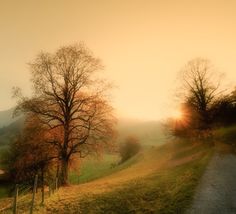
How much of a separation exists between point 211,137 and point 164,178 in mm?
19501

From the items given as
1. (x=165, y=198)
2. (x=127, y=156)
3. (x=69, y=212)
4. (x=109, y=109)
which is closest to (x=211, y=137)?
(x=109, y=109)

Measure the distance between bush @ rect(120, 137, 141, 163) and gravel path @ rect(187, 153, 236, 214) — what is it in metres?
62.5

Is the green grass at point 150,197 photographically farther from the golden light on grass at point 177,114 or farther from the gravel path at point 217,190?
the golden light on grass at point 177,114

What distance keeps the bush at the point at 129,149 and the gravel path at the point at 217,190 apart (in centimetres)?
6247

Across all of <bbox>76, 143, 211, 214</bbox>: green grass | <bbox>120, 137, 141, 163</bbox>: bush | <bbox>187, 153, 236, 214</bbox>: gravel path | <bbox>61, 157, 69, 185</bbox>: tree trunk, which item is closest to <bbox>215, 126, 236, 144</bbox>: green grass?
<bbox>187, 153, 236, 214</bbox>: gravel path

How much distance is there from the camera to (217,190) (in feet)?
65.7

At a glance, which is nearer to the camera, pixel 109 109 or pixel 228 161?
pixel 228 161

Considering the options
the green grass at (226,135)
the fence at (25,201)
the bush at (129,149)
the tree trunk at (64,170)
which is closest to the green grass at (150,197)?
the fence at (25,201)

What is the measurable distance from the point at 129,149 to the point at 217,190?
70484 millimetres

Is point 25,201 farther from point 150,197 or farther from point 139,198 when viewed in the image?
point 150,197

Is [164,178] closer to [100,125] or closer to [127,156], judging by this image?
[100,125]

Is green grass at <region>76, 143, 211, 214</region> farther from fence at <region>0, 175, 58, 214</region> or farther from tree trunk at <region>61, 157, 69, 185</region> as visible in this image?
tree trunk at <region>61, 157, 69, 185</region>

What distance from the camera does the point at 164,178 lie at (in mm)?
25469

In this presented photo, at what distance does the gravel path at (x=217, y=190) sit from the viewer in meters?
17.0
